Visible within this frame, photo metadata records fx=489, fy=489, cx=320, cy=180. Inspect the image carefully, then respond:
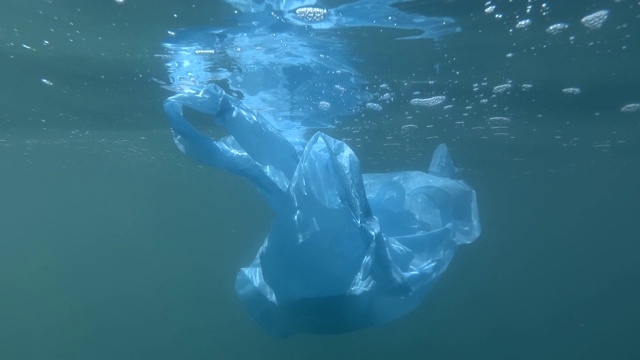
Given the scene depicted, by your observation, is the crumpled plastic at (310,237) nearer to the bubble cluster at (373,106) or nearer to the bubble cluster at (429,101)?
the bubble cluster at (429,101)

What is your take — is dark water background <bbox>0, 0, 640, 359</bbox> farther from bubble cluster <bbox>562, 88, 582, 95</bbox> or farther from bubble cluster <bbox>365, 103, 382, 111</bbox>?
bubble cluster <bbox>365, 103, 382, 111</bbox>

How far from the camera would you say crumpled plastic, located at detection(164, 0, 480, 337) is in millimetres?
6211

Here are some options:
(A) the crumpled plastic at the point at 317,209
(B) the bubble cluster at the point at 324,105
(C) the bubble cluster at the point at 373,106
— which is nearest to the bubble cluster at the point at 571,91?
(C) the bubble cluster at the point at 373,106

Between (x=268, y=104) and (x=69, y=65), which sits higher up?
(x=69, y=65)

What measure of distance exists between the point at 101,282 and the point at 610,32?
57685 millimetres

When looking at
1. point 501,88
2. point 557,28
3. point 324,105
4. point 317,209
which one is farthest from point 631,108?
point 317,209

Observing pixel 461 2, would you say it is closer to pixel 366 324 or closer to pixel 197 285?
pixel 366 324

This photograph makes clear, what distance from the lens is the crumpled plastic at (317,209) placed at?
20.4ft

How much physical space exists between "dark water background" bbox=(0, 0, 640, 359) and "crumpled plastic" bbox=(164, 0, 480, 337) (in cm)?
128

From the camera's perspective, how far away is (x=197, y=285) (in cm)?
4978

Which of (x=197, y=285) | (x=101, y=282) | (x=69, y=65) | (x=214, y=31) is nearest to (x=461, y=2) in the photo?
(x=214, y=31)

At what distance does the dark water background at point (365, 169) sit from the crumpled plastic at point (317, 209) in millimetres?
1277

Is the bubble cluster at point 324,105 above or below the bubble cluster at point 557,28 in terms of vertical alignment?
below

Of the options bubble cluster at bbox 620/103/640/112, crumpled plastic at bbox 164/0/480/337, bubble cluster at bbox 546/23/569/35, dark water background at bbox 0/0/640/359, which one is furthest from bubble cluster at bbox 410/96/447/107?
bubble cluster at bbox 620/103/640/112
